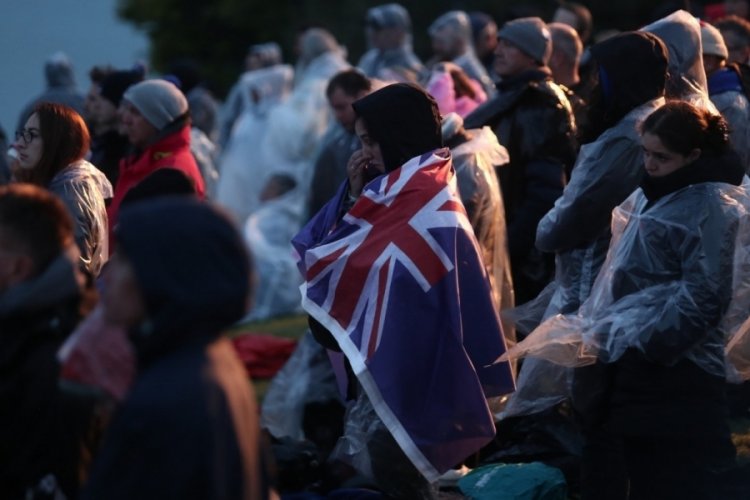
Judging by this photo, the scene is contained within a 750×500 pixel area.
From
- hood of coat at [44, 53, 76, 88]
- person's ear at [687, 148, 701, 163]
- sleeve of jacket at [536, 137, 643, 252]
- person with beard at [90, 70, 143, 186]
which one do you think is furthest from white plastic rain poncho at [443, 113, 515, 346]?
hood of coat at [44, 53, 76, 88]

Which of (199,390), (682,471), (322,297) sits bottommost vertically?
(682,471)

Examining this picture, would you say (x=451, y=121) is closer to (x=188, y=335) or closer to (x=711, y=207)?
(x=711, y=207)

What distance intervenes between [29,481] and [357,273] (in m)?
1.95

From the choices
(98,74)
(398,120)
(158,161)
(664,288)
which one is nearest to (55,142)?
(158,161)

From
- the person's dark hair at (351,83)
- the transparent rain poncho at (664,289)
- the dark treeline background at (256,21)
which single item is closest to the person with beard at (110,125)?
the person's dark hair at (351,83)

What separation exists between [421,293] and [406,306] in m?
0.07

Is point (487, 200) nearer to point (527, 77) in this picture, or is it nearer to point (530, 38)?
point (527, 77)

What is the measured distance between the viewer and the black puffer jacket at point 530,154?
24.4ft

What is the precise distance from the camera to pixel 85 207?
6156 mm

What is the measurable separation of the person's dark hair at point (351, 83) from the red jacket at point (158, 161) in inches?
44.2

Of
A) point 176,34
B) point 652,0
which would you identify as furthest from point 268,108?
point 176,34

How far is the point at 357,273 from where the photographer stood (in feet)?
19.0

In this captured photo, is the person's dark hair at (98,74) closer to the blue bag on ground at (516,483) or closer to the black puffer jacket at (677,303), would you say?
the blue bag on ground at (516,483)

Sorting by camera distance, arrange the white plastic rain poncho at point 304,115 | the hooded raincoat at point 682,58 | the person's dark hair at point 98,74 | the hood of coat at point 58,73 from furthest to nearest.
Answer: the white plastic rain poncho at point 304,115 < the hood of coat at point 58,73 < the person's dark hair at point 98,74 < the hooded raincoat at point 682,58
